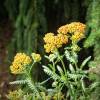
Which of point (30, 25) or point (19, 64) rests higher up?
point (30, 25)

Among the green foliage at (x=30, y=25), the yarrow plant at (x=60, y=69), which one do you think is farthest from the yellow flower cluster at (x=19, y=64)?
the green foliage at (x=30, y=25)

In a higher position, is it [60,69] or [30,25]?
[30,25]

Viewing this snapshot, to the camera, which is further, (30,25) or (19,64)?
(30,25)

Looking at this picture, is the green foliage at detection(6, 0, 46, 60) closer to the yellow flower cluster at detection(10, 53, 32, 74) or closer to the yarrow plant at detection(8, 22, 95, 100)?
the yarrow plant at detection(8, 22, 95, 100)

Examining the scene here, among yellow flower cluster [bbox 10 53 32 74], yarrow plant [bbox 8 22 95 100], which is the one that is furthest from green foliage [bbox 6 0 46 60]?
yellow flower cluster [bbox 10 53 32 74]

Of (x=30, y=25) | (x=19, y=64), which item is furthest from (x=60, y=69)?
(x=30, y=25)

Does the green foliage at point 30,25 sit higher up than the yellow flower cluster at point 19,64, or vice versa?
the green foliage at point 30,25

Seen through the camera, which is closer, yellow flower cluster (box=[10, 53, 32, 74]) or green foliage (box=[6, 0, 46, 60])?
yellow flower cluster (box=[10, 53, 32, 74])

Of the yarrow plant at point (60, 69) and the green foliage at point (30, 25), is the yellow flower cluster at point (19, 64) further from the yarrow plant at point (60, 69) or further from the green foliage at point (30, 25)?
the green foliage at point (30, 25)

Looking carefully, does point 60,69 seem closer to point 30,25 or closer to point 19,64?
point 19,64

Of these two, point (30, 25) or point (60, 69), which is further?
point (30, 25)

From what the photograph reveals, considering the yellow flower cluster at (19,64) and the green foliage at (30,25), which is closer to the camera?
the yellow flower cluster at (19,64)

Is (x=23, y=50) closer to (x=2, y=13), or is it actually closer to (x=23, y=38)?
(x=23, y=38)

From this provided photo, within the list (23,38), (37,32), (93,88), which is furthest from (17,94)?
(23,38)
